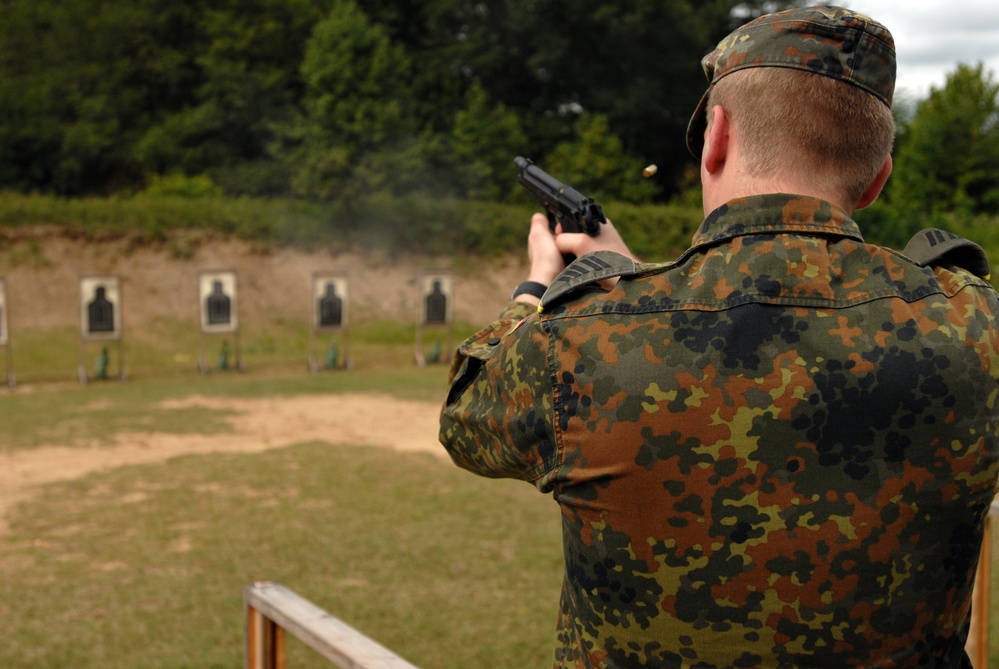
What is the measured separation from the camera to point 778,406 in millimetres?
1074

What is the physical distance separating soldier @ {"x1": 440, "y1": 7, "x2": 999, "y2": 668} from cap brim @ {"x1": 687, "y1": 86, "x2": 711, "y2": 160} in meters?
0.04

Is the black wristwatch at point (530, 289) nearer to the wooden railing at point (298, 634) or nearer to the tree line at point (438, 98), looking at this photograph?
the wooden railing at point (298, 634)

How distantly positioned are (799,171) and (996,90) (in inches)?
1149

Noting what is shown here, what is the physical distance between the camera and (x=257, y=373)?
1284 cm

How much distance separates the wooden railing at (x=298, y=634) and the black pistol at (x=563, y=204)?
92 cm

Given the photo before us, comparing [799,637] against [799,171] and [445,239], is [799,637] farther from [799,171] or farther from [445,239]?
[445,239]

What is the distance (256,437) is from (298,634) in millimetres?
6288

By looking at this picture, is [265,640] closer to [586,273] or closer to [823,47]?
[586,273]

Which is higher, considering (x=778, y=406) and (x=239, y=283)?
(x=239, y=283)

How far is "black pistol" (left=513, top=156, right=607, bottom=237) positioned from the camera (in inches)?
64.5

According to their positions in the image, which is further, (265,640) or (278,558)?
(278,558)

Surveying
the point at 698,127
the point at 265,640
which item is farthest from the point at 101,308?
the point at 698,127

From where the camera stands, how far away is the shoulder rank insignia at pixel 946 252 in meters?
1.22

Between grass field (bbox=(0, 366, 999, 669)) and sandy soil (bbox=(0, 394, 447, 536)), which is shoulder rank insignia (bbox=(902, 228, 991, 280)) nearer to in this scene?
grass field (bbox=(0, 366, 999, 669))
